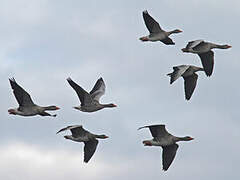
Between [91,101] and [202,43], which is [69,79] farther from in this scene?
[202,43]

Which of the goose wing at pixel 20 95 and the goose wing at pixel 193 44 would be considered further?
the goose wing at pixel 193 44

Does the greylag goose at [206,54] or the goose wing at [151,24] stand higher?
the goose wing at [151,24]

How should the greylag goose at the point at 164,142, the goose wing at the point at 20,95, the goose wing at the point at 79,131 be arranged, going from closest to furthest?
the goose wing at the point at 20,95, the greylag goose at the point at 164,142, the goose wing at the point at 79,131

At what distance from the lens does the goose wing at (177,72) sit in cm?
4488

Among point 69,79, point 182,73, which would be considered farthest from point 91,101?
point 182,73

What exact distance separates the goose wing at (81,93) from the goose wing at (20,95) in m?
2.29

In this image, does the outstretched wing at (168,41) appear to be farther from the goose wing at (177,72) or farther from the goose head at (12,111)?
the goose head at (12,111)

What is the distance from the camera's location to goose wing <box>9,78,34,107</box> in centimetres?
4281

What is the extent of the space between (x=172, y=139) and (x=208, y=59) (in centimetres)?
513

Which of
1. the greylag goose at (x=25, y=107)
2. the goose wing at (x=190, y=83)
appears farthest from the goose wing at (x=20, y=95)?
the goose wing at (x=190, y=83)

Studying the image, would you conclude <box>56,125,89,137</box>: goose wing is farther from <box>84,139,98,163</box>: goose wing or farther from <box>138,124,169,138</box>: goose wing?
<box>138,124,169,138</box>: goose wing

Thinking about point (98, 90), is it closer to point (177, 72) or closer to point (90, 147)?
point (90, 147)

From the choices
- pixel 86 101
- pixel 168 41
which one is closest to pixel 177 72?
pixel 168 41

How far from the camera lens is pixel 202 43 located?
46844 millimetres
